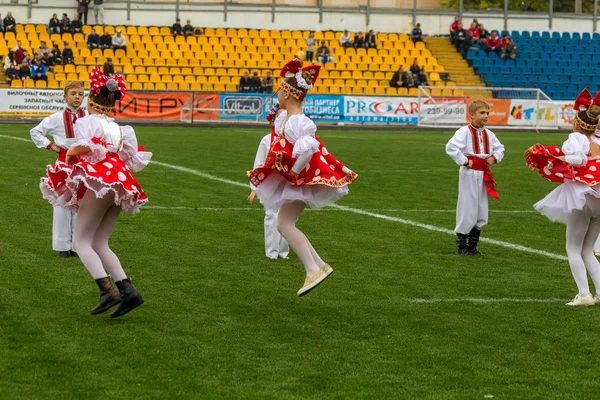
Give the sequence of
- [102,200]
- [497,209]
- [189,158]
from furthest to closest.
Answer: [189,158] → [497,209] → [102,200]

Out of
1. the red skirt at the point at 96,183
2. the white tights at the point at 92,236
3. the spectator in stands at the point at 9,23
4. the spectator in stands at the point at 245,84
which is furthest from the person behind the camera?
the spectator in stands at the point at 9,23

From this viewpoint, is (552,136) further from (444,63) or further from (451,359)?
(451,359)

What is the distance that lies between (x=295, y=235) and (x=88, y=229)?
1683 millimetres

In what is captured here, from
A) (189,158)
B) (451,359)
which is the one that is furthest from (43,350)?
Answer: (189,158)

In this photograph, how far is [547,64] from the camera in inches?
1898

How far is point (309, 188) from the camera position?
9016mm

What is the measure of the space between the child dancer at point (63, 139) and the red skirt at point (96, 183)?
3084mm

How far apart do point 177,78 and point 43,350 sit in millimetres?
36004

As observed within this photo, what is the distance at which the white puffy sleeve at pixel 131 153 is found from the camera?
28.2 ft

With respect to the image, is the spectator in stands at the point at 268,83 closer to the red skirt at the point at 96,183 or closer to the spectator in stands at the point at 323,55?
the spectator in stands at the point at 323,55

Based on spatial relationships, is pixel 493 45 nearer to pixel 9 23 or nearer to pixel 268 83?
pixel 268 83

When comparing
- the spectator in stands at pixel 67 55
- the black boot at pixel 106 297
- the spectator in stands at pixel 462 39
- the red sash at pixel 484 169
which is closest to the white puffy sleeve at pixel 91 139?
the black boot at pixel 106 297

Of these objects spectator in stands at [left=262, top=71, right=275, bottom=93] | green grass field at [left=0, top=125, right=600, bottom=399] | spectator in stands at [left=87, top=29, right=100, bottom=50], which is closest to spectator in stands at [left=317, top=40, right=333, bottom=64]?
spectator in stands at [left=262, top=71, right=275, bottom=93]

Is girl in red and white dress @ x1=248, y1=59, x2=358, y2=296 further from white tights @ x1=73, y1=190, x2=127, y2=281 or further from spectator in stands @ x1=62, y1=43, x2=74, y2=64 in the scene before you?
spectator in stands @ x1=62, y1=43, x2=74, y2=64
